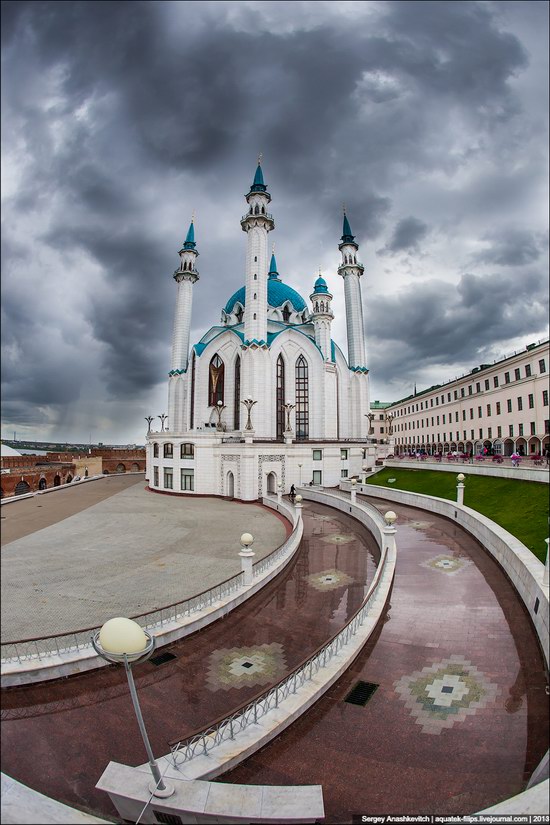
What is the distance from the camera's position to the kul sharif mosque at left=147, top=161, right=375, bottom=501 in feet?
111

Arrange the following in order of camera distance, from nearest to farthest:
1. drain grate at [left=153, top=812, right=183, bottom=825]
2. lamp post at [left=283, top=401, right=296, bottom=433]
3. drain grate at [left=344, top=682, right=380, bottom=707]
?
drain grate at [left=153, top=812, right=183, bottom=825], drain grate at [left=344, top=682, right=380, bottom=707], lamp post at [left=283, top=401, right=296, bottom=433]

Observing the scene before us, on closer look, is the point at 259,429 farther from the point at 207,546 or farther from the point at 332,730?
the point at 332,730

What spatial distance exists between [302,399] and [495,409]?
1951cm

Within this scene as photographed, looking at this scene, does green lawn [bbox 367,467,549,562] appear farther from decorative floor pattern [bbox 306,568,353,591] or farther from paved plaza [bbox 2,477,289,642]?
paved plaza [bbox 2,477,289,642]

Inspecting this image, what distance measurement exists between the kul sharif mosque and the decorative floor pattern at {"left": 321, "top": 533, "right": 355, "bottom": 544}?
13.7 m

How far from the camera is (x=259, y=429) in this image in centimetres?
3828

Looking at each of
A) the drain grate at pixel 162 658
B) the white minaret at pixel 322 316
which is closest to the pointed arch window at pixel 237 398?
the white minaret at pixel 322 316

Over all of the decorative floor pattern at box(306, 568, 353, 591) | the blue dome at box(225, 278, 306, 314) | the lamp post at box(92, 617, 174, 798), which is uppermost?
the blue dome at box(225, 278, 306, 314)

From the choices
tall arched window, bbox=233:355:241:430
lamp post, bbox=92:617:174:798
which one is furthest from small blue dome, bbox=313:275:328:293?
lamp post, bbox=92:617:174:798

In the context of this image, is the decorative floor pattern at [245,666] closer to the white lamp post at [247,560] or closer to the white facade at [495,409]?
the white lamp post at [247,560]

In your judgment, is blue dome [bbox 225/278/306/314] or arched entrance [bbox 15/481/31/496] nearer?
arched entrance [bbox 15/481/31/496]

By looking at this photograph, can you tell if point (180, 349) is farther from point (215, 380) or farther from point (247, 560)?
point (247, 560)

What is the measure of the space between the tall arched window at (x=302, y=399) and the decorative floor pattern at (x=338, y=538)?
2503 cm

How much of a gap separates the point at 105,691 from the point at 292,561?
28.2 ft
